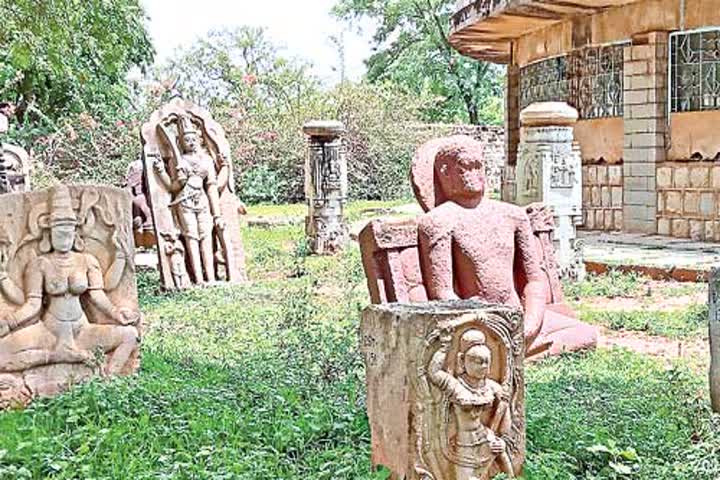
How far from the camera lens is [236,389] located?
538 centimetres

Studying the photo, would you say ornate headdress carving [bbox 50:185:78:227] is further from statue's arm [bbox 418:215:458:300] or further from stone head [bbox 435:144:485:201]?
stone head [bbox 435:144:485:201]

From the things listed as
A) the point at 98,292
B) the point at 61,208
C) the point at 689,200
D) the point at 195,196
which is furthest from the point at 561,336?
the point at 689,200

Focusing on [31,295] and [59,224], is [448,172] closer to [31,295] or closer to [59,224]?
[59,224]

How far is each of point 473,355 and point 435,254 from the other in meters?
2.43

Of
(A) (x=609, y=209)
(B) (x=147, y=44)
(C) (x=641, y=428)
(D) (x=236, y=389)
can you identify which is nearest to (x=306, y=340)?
(D) (x=236, y=389)

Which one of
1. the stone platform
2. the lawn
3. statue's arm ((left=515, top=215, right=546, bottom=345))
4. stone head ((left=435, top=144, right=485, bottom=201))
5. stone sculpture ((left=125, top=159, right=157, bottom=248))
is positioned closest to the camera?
the lawn

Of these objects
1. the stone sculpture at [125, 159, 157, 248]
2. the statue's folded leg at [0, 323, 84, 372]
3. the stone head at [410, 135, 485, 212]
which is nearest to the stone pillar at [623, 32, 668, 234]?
the stone sculpture at [125, 159, 157, 248]

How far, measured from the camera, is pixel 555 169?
9609 millimetres

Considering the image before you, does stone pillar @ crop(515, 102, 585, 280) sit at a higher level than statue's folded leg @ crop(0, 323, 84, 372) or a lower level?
higher

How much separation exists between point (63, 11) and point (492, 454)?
7486 mm

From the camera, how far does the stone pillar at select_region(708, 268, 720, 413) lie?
471cm

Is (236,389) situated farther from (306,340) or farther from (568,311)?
(568,311)

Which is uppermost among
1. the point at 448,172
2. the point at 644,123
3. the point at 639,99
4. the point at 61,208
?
the point at 639,99

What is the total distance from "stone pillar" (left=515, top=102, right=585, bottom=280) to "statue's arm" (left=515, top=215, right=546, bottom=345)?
3332 mm
